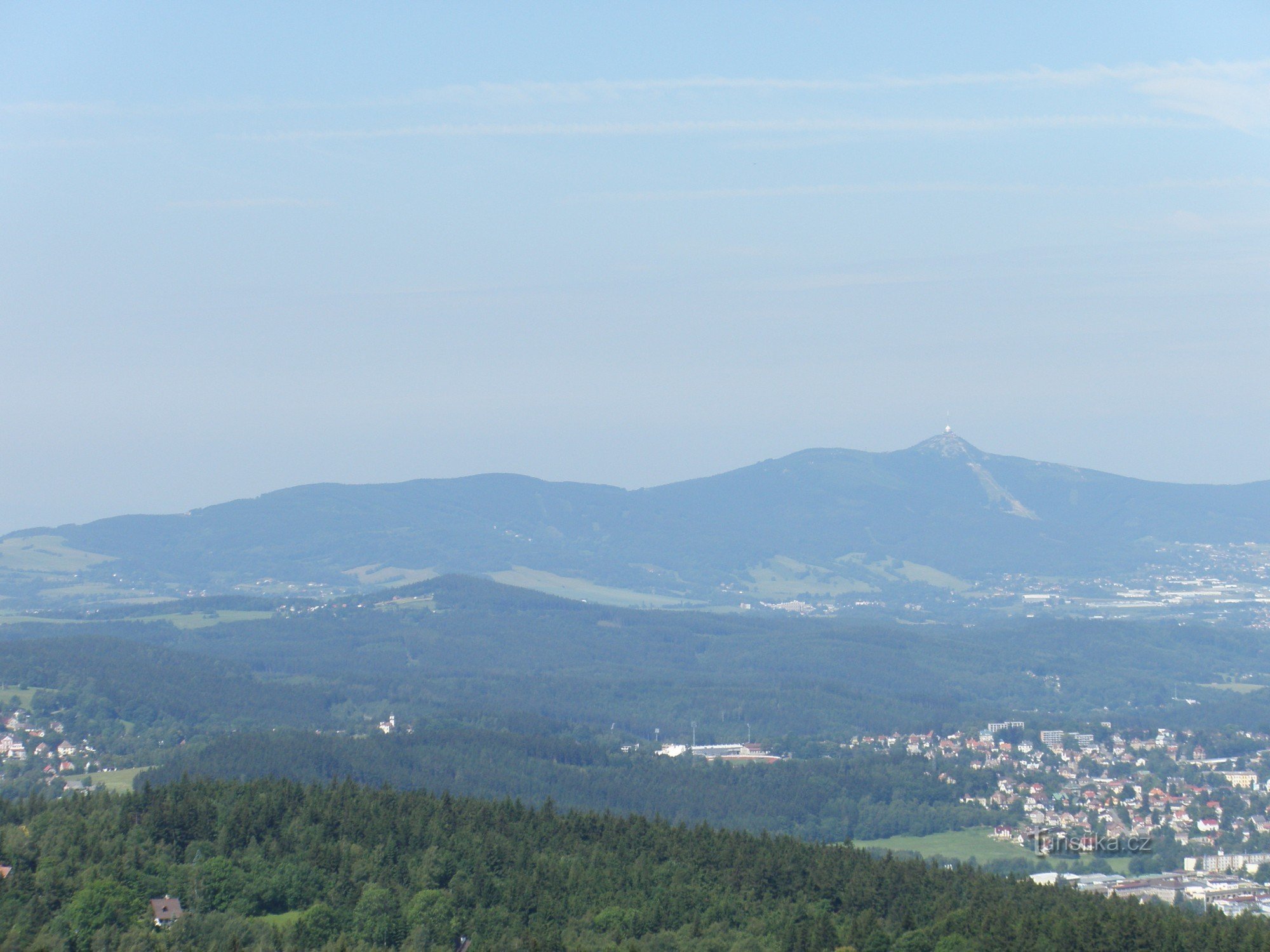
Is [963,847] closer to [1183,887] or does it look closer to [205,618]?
[1183,887]

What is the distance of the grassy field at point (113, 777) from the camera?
3268 inches

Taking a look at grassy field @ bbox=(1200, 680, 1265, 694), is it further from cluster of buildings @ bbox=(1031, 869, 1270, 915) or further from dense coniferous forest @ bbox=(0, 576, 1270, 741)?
cluster of buildings @ bbox=(1031, 869, 1270, 915)

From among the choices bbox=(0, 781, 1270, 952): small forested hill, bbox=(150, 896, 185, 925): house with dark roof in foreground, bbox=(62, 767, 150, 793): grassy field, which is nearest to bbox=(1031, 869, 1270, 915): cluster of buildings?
bbox=(0, 781, 1270, 952): small forested hill

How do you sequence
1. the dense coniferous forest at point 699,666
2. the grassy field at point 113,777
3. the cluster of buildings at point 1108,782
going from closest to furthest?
the cluster of buildings at point 1108,782 → the grassy field at point 113,777 → the dense coniferous forest at point 699,666

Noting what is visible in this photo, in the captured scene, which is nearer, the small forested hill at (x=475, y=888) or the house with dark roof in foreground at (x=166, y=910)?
the small forested hill at (x=475, y=888)

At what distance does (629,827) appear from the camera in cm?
Answer: 6003

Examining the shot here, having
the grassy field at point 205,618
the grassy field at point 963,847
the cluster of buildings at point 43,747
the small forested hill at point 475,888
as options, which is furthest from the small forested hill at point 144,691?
the small forested hill at point 475,888

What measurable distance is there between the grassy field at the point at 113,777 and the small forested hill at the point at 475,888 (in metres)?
25.4

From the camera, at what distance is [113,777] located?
87562mm

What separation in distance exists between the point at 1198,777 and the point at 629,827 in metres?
52.5

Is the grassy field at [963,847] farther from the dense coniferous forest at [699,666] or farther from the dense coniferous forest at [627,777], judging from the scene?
the dense coniferous forest at [699,666]

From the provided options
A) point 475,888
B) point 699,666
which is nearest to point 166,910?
point 475,888

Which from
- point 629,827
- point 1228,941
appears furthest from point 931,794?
point 1228,941

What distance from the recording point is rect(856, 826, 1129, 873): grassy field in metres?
73.8
